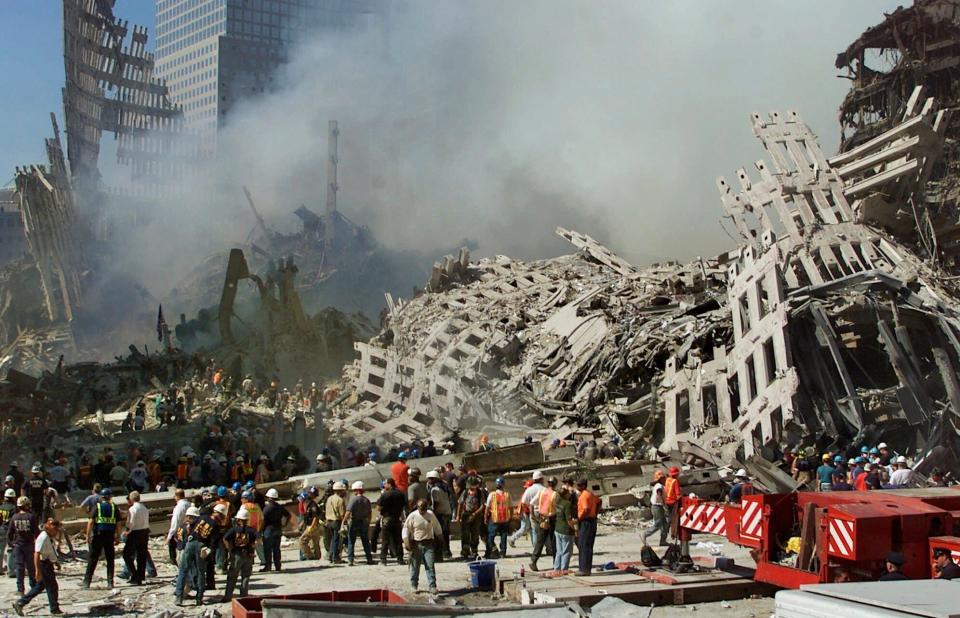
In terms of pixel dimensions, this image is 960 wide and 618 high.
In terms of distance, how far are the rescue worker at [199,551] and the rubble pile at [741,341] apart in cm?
917

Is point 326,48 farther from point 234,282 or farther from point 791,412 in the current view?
point 791,412

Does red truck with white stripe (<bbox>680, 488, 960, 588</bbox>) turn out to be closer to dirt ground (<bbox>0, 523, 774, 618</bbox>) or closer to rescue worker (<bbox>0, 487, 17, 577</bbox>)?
dirt ground (<bbox>0, 523, 774, 618</bbox>)

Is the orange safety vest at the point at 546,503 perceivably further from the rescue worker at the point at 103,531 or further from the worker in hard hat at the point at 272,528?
the rescue worker at the point at 103,531

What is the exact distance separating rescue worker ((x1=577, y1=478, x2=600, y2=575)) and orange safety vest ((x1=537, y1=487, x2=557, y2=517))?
0.30 m

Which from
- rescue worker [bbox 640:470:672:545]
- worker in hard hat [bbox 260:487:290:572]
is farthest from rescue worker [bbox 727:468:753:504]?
worker in hard hat [bbox 260:487:290:572]

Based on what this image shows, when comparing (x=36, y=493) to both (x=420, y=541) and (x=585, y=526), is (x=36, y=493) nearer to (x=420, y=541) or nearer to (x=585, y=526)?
(x=420, y=541)

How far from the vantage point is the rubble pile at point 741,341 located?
54.7 feet

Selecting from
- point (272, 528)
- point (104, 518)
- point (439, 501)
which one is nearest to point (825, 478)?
point (439, 501)

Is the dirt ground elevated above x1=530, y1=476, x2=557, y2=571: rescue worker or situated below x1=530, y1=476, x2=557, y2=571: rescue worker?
below

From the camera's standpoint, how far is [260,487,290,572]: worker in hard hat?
1079 centimetres

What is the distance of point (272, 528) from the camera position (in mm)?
10836

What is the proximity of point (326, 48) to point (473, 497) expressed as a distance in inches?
2145

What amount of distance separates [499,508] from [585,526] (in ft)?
5.54

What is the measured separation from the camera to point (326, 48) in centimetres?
6222
